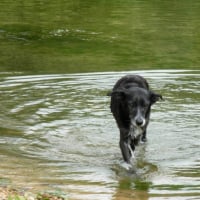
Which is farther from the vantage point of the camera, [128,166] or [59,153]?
[59,153]

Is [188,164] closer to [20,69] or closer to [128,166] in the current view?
[128,166]

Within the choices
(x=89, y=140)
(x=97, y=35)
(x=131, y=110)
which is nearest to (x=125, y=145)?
(x=131, y=110)

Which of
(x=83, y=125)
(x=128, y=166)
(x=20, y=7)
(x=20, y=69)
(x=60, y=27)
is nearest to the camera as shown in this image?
(x=128, y=166)

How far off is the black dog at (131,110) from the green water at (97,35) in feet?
24.0

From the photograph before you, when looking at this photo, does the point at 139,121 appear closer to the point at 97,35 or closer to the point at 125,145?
the point at 125,145

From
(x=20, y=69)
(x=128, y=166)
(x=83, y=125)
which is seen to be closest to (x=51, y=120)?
(x=83, y=125)

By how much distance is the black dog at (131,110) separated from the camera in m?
9.83

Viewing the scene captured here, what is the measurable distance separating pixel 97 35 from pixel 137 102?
45.3 ft

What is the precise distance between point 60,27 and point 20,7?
6109mm

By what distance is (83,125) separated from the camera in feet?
41.0

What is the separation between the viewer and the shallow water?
30.7ft

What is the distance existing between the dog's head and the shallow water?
735 mm

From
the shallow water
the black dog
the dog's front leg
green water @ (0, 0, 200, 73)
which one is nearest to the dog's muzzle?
the black dog

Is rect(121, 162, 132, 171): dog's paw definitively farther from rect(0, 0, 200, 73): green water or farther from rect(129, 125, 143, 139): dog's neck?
rect(0, 0, 200, 73): green water
